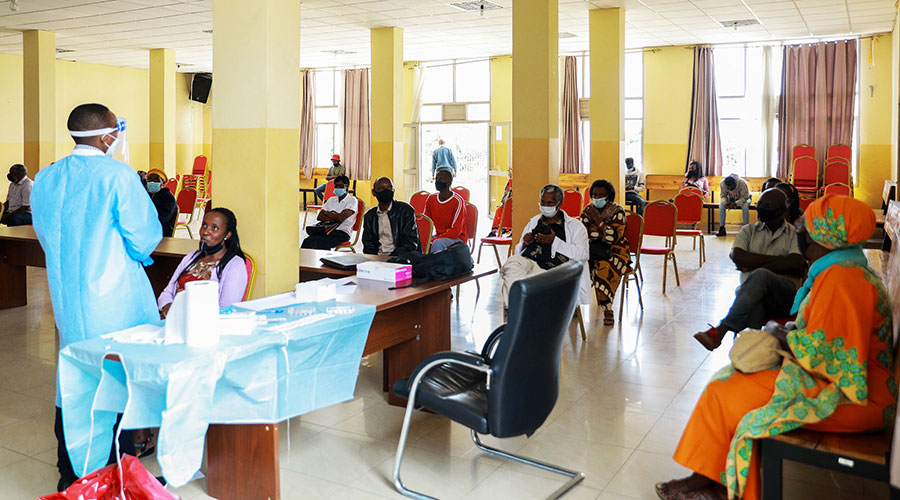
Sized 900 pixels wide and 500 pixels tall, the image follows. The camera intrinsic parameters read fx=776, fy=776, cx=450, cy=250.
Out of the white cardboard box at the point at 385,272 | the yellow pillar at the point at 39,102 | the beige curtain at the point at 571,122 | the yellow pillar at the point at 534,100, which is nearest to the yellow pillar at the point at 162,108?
the yellow pillar at the point at 39,102

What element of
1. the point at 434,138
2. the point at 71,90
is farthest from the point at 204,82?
the point at 434,138

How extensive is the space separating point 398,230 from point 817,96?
904cm

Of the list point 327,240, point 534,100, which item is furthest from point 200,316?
point 534,100

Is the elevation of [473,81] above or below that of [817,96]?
above

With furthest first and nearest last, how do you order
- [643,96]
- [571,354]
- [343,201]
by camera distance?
[643,96]
[343,201]
[571,354]

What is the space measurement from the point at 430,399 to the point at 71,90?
49.3ft

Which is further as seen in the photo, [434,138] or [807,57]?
[434,138]

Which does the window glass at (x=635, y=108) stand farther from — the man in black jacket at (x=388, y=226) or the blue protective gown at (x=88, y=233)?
the blue protective gown at (x=88, y=233)

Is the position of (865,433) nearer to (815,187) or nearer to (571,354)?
(571,354)

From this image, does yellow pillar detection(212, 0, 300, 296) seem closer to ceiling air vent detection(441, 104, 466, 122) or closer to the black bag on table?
the black bag on table

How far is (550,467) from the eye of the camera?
3.13 metres

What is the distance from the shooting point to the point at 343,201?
295 inches

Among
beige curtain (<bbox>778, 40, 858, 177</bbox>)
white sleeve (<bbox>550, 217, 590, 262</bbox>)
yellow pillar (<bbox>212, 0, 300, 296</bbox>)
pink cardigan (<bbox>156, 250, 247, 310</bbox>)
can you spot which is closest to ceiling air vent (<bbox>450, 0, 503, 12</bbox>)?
white sleeve (<bbox>550, 217, 590, 262</bbox>)

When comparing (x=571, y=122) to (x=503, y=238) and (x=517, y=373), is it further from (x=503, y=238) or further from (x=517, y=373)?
(x=517, y=373)
